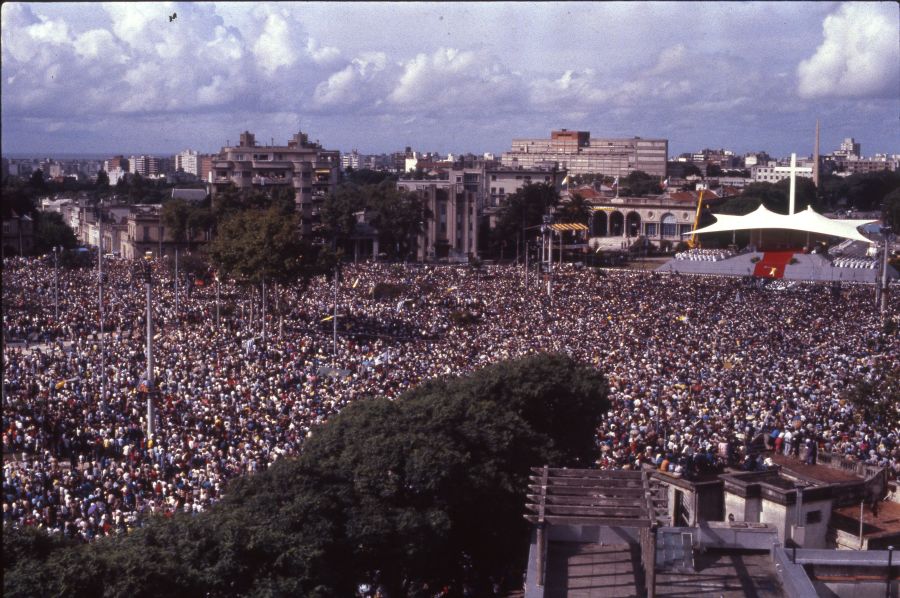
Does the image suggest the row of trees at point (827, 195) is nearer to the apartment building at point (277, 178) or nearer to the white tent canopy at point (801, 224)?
the white tent canopy at point (801, 224)

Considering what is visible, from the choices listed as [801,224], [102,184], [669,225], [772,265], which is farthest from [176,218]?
[102,184]

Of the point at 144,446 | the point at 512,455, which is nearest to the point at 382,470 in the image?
the point at 512,455

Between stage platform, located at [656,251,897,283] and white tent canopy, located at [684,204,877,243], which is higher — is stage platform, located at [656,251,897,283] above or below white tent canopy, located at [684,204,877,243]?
below

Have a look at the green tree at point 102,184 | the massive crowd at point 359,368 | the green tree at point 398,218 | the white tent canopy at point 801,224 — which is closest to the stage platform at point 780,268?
the white tent canopy at point 801,224

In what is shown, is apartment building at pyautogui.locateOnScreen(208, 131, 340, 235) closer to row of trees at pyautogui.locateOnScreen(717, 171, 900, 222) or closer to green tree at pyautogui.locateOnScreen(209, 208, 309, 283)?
green tree at pyautogui.locateOnScreen(209, 208, 309, 283)

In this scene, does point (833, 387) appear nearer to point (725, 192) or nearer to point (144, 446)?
point (144, 446)

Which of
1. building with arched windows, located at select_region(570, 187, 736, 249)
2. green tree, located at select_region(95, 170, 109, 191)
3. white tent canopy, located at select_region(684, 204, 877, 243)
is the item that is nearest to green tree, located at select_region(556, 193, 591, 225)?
building with arched windows, located at select_region(570, 187, 736, 249)
